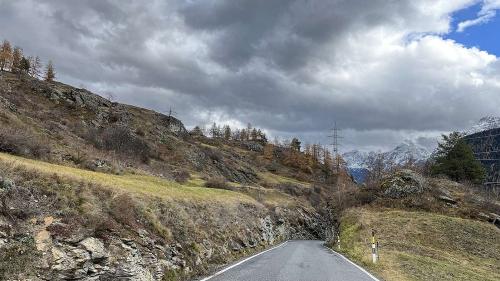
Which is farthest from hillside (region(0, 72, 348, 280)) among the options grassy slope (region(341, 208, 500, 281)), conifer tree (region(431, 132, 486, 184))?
conifer tree (region(431, 132, 486, 184))

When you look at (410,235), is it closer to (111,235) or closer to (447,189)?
(447,189)

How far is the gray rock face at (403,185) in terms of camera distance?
55844mm

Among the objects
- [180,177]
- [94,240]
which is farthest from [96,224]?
[180,177]

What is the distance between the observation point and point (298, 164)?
559ft

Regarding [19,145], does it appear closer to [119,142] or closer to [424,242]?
[424,242]

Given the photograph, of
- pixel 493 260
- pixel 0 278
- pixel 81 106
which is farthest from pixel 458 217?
pixel 81 106

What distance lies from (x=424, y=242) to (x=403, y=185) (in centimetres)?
2028

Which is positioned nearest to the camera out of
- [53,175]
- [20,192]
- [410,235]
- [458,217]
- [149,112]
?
[20,192]

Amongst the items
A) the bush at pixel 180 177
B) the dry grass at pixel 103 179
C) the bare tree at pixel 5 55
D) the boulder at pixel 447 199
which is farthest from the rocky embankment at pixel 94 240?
the bare tree at pixel 5 55

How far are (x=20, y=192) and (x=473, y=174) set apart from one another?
76.3 meters

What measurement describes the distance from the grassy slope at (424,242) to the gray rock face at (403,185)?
21.2 ft

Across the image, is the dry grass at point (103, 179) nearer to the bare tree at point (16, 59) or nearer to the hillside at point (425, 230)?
the hillside at point (425, 230)

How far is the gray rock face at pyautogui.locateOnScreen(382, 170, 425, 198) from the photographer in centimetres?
5584

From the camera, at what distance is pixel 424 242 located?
124 feet
